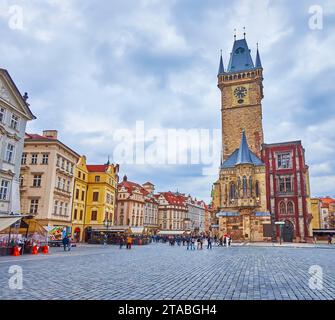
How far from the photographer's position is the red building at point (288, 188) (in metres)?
51.9

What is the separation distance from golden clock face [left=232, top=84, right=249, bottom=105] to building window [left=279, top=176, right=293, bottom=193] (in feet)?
Result: 64.8

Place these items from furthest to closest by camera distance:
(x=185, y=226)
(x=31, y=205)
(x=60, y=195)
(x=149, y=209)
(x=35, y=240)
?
1. (x=185, y=226)
2. (x=149, y=209)
3. (x=60, y=195)
4. (x=31, y=205)
5. (x=35, y=240)

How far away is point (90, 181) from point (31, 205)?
15.3 m

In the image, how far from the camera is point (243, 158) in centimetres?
5559

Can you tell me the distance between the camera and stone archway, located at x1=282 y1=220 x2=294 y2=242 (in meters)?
52.4

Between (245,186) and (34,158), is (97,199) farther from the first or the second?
(245,186)

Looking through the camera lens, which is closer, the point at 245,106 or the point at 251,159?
the point at 251,159

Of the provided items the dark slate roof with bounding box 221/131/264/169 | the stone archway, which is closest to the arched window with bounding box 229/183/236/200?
the dark slate roof with bounding box 221/131/264/169

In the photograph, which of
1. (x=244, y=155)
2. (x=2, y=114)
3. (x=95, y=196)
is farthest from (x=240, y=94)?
(x=2, y=114)

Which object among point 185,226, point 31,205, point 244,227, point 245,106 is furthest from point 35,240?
point 185,226

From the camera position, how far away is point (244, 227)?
5228cm

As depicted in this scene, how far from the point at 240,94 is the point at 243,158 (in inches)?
706

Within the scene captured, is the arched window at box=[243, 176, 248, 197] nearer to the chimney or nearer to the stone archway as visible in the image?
the stone archway
